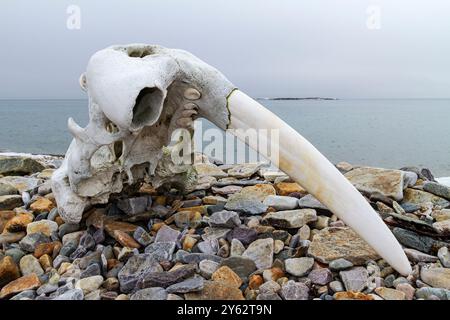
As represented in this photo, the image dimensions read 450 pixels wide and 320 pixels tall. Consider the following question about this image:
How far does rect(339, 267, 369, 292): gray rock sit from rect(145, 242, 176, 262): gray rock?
3.63 feet

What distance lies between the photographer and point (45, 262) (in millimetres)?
2865

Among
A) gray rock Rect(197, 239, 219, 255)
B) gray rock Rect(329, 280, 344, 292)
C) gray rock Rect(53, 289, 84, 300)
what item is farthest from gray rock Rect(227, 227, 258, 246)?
gray rock Rect(53, 289, 84, 300)

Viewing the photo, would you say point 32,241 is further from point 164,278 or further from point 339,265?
point 339,265

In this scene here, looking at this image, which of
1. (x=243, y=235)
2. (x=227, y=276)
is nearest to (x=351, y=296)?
(x=227, y=276)

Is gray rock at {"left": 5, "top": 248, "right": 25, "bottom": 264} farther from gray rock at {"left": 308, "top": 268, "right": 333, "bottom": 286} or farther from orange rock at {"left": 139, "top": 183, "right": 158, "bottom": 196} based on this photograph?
gray rock at {"left": 308, "top": 268, "right": 333, "bottom": 286}

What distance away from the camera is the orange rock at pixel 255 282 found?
244 centimetres

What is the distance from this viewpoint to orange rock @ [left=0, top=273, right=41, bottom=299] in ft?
8.32

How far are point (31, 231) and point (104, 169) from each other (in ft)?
3.00

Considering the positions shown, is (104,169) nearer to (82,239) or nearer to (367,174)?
(82,239)

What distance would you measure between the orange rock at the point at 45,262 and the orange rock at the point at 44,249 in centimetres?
6

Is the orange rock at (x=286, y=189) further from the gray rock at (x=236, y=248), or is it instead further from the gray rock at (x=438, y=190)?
the gray rock at (x=438, y=190)

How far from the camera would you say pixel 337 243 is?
2756 millimetres

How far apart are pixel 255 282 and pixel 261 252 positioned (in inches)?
10.8

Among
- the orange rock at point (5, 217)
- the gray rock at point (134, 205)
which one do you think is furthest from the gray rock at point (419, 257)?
the orange rock at point (5, 217)
